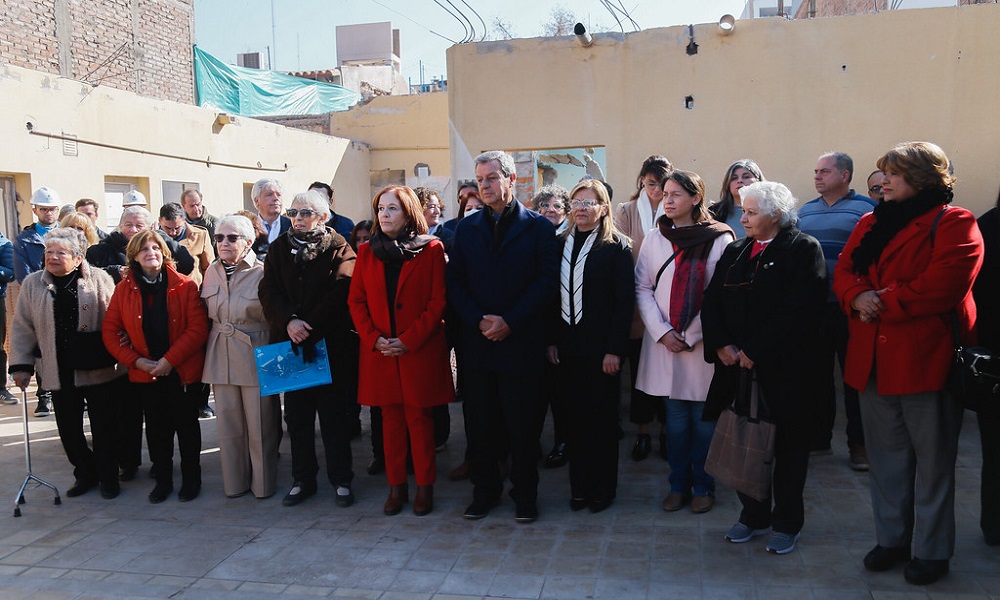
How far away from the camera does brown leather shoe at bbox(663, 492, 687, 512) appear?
460cm

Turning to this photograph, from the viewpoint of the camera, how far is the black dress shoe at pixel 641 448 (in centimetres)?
564

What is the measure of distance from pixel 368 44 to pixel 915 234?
3421cm

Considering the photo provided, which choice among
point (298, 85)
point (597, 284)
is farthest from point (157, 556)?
point (298, 85)

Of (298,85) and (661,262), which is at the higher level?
(298,85)

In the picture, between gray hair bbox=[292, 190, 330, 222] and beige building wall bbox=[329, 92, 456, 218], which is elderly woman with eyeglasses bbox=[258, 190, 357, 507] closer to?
gray hair bbox=[292, 190, 330, 222]

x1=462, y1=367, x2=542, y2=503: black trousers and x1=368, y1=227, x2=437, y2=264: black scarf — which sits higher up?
x1=368, y1=227, x2=437, y2=264: black scarf

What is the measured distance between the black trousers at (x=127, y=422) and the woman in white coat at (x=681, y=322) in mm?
3491

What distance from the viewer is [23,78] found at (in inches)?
415

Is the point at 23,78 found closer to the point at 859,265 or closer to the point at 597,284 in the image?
the point at 597,284

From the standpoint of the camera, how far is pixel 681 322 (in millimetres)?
4500

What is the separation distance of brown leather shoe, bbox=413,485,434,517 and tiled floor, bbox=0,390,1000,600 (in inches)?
2.7

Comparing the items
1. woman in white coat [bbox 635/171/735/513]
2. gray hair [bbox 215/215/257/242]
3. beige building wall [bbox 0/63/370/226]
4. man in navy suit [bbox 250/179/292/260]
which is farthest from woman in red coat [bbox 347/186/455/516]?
beige building wall [bbox 0/63/370/226]

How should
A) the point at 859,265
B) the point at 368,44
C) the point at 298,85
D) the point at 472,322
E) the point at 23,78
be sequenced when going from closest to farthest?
1. the point at 859,265
2. the point at 472,322
3. the point at 23,78
4. the point at 298,85
5. the point at 368,44

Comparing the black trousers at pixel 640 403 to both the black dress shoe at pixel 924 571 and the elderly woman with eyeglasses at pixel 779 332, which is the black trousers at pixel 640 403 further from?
the black dress shoe at pixel 924 571
